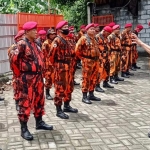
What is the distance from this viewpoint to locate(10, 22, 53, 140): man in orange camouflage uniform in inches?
191

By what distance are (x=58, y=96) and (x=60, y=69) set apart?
20.5 inches

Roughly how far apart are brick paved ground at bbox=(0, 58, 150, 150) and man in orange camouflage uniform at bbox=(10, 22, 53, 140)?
0.34 m

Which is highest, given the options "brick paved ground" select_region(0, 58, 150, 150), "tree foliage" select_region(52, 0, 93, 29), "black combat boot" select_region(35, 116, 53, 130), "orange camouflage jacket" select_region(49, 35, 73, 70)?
"tree foliage" select_region(52, 0, 93, 29)

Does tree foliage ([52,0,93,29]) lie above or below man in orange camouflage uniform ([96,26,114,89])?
above

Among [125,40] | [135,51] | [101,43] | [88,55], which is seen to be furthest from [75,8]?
[88,55]

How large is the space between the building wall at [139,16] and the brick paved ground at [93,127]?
320 inches

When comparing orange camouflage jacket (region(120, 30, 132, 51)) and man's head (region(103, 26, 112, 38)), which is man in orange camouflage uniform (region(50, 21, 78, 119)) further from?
orange camouflage jacket (region(120, 30, 132, 51))

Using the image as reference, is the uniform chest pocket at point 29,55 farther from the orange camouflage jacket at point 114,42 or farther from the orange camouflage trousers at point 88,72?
the orange camouflage jacket at point 114,42

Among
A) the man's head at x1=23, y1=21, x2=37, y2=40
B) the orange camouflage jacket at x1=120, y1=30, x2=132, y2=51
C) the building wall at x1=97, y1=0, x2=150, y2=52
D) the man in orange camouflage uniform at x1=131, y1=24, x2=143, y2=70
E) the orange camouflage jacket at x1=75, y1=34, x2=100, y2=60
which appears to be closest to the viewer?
the man's head at x1=23, y1=21, x2=37, y2=40

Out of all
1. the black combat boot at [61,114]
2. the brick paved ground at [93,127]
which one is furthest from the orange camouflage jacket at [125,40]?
→ the black combat boot at [61,114]

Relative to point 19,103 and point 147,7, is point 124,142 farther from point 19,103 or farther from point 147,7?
point 147,7

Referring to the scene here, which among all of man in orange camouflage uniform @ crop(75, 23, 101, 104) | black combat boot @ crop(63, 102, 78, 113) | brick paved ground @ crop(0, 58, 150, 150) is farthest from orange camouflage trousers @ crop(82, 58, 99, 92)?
black combat boot @ crop(63, 102, 78, 113)

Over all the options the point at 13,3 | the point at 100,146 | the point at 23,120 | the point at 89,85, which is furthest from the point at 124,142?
the point at 13,3

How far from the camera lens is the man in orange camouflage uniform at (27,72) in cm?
484
